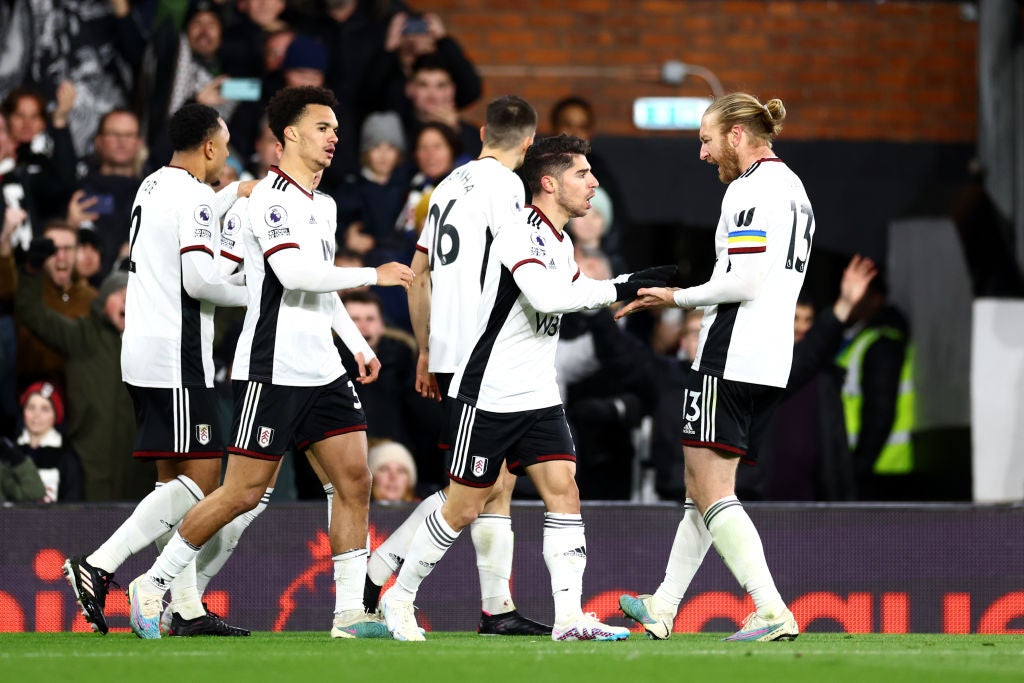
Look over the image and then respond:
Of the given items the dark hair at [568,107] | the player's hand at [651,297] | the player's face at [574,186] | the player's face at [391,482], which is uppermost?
the dark hair at [568,107]

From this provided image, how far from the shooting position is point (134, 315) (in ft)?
23.2

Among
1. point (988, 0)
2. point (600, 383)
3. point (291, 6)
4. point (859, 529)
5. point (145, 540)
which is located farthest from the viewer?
point (988, 0)

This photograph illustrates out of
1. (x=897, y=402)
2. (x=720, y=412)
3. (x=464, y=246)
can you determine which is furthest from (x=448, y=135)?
(x=720, y=412)

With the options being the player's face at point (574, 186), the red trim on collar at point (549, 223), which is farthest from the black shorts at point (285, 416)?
the player's face at point (574, 186)

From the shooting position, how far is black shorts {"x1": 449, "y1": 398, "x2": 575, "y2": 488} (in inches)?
258

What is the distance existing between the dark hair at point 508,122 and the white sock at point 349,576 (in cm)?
191

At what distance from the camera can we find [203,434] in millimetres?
7059

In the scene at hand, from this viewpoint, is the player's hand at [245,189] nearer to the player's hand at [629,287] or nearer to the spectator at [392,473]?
the player's hand at [629,287]

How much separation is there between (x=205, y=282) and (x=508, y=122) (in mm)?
1505

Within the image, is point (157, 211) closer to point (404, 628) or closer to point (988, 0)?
point (404, 628)

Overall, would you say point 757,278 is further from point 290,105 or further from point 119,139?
point 119,139

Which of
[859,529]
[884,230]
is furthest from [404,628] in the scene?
[884,230]

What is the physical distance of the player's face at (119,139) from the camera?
1053cm

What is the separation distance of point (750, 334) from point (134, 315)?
2605 millimetres
